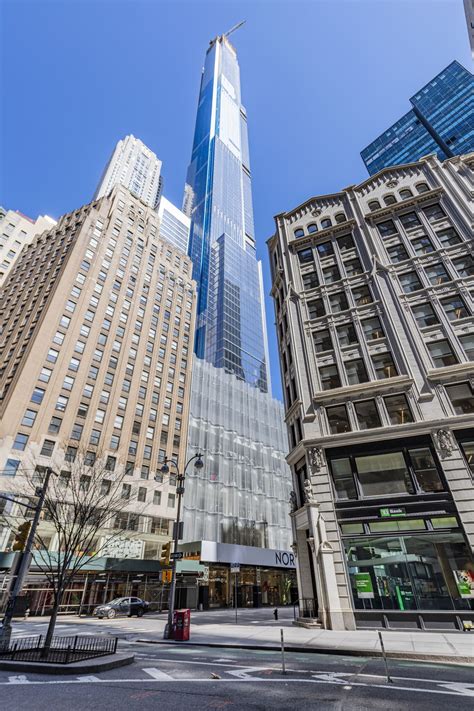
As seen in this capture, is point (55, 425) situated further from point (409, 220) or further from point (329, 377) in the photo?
point (409, 220)

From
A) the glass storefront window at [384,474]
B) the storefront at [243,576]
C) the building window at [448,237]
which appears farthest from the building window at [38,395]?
the building window at [448,237]

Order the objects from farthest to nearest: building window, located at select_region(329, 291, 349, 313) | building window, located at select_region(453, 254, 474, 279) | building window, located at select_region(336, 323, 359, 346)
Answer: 1. building window, located at select_region(329, 291, 349, 313)
2. building window, located at select_region(336, 323, 359, 346)
3. building window, located at select_region(453, 254, 474, 279)

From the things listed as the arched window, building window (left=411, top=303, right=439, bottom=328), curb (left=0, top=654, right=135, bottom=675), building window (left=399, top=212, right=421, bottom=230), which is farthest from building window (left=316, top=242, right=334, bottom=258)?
curb (left=0, top=654, right=135, bottom=675)

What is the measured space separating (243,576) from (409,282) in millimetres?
38867

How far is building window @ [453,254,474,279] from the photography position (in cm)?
Answer: 2645

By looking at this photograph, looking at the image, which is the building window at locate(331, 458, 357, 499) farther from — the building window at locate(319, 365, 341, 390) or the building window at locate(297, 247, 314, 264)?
the building window at locate(297, 247, 314, 264)

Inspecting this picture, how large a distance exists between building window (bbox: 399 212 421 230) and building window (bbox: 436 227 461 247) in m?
2.29

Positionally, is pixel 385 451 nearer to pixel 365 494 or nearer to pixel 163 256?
pixel 365 494

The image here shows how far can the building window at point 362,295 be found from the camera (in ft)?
94.2

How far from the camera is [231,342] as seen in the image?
82.4m

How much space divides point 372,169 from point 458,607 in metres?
133

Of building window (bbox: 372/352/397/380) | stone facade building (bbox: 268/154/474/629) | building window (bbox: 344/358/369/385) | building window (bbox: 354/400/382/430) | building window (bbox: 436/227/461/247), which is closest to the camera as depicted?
stone facade building (bbox: 268/154/474/629)

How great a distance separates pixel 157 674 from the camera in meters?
9.61

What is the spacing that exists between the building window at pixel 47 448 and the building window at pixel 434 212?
44700 mm
